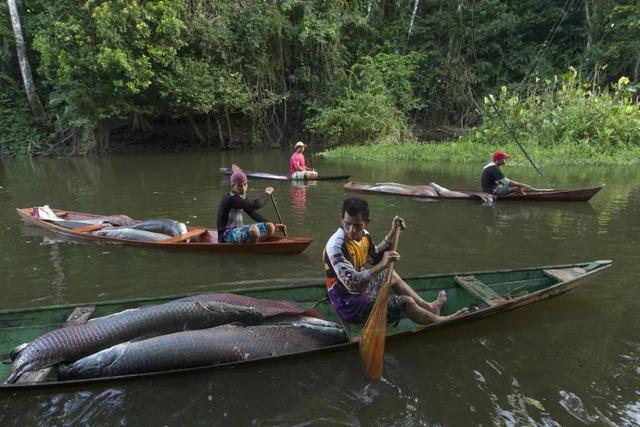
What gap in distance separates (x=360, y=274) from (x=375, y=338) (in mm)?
569

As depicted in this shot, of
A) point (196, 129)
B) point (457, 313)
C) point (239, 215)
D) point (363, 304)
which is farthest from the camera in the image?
point (196, 129)

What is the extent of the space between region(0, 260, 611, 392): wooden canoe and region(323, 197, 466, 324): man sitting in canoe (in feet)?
0.55

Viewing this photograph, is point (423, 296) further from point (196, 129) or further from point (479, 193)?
point (196, 129)

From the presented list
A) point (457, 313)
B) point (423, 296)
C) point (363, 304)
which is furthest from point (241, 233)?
point (457, 313)

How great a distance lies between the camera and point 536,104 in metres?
19.8

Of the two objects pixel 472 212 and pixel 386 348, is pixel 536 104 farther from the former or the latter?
pixel 386 348

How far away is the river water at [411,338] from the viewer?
161 inches

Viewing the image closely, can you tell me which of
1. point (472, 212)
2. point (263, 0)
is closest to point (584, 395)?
point (472, 212)

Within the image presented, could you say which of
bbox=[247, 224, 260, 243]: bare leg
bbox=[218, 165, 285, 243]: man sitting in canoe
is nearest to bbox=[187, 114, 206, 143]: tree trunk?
bbox=[218, 165, 285, 243]: man sitting in canoe

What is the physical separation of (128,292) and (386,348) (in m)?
3.60

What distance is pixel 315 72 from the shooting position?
2594 cm

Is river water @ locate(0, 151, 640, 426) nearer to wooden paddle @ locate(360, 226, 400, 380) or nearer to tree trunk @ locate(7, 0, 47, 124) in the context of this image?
wooden paddle @ locate(360, 226, 400, 380)

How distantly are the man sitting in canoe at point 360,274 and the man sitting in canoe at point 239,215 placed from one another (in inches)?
119

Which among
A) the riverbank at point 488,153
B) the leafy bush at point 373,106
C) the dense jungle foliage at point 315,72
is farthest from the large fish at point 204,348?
the leafy bush at point 373,106
